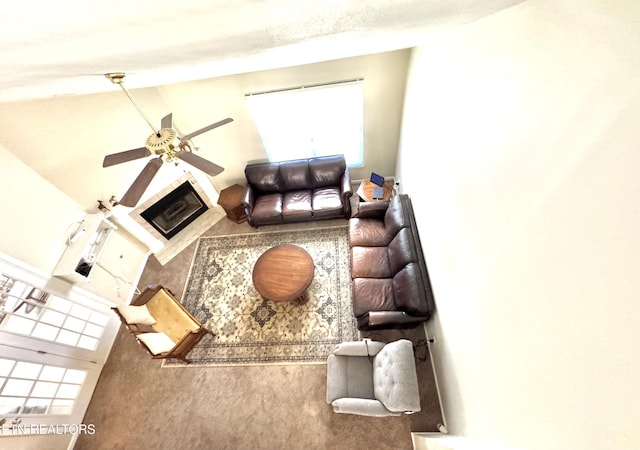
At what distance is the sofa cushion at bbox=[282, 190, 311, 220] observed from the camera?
152 inches

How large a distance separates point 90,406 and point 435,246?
14.2 ft

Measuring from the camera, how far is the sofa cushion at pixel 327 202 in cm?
384

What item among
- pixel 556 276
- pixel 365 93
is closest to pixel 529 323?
pixel 556 276

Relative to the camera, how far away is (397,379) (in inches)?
82.0

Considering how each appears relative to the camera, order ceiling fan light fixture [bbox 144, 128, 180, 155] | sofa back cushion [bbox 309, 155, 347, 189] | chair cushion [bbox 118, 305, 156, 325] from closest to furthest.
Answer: ceiling fan light fixture [bbox 144, 128, 180, 155] < chair cushion [bbox 118, 305, 156, 325] < sofa back cushion [bbox 309, 155, 347, 189]

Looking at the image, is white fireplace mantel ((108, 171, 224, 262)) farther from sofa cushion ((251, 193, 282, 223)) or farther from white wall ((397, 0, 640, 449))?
white wall ((397, 0, 640, 449))

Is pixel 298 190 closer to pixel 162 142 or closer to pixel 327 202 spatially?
pixel 327 202

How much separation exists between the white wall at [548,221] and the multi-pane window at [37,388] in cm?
396

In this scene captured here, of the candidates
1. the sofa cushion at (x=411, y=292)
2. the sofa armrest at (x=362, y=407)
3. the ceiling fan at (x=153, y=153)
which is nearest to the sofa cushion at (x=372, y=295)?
the sofa cushion at (x=411, y=292)

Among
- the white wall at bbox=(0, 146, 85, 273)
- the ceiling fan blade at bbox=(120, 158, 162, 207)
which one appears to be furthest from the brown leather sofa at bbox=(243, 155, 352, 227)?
the white wall at bbox=(0, 146, 85, 273)

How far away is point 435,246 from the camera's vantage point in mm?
2393

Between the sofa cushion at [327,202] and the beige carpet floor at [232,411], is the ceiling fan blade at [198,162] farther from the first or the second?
the beige carpet floor at [232,411]

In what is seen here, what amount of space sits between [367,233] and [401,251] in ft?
2.13

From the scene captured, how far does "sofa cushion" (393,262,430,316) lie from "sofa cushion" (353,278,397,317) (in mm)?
136
